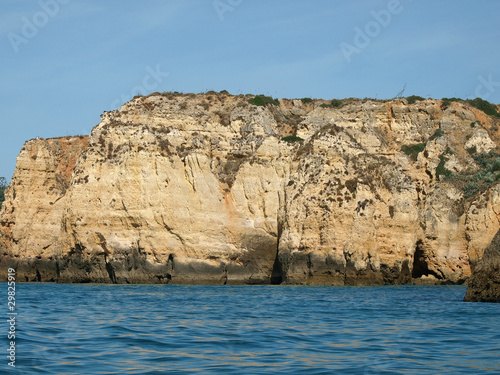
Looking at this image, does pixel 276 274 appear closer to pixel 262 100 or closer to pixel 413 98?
pixel 262 100

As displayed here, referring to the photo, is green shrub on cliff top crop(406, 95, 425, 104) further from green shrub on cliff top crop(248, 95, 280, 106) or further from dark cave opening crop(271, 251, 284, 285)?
dark cave opening crop(271, 251, 284, 285)

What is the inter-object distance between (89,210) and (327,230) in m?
15.4

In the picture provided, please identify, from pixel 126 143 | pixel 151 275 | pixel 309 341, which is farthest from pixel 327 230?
pixel 309 341

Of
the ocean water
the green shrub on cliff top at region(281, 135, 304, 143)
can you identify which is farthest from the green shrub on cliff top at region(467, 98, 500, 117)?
the ocean water

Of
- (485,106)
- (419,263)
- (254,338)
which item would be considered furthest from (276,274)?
(485,106)

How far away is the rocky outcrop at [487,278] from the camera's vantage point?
→ 23.2 meters

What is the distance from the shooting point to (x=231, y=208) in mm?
48688

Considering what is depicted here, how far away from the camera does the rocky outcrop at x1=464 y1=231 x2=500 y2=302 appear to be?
2323 centimetres

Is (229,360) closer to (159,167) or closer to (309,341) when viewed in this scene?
(309,341)

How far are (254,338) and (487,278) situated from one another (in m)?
11.4

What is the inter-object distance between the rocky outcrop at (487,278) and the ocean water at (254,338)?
2.17ft

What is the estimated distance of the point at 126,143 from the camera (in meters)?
47.3

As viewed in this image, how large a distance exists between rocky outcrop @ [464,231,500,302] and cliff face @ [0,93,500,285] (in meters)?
17.9

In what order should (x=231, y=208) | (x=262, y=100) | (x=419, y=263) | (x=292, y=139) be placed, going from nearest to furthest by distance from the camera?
1. (x=231, y=208)
2. (x=419, y=263)
3. (x=292, y=139)
4. (x=262, y=100)
